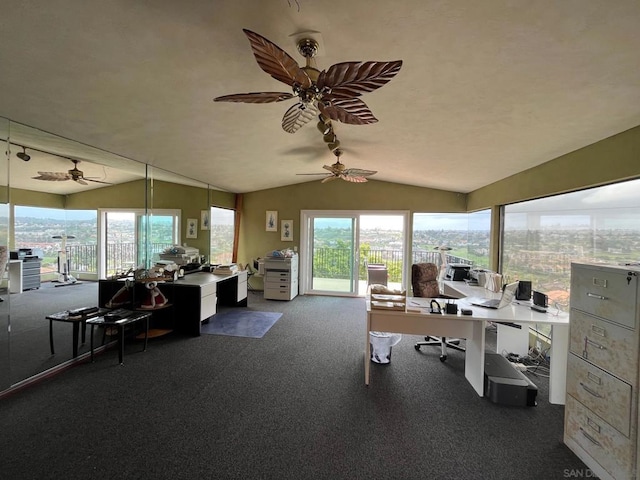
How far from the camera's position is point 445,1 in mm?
1301

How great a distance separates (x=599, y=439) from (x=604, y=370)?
0.42m

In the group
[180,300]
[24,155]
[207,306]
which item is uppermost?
[24,155]

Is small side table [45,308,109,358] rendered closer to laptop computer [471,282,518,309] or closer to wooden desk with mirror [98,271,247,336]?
wooden desk with mirror [98,271,247,336]

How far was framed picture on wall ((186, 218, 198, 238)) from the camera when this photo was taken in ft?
15.6

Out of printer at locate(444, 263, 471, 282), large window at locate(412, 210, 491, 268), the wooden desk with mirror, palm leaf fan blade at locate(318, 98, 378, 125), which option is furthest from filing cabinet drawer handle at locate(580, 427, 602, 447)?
the wooden desk with mirror

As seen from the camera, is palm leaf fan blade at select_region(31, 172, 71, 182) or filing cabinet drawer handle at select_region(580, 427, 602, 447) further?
palm leaf fan blade at select_region(31, 172, 71, 182)

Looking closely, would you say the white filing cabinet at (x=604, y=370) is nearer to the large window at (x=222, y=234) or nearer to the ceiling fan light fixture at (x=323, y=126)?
the ceiling fan light fixture at (x=323, y=126)

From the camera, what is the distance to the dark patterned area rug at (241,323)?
12.8 feet

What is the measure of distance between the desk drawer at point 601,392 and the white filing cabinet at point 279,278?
450cm

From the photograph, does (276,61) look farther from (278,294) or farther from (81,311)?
(278,294)

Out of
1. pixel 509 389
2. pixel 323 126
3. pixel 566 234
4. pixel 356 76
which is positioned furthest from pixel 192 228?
pixel 566 234

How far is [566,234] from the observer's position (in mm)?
3039

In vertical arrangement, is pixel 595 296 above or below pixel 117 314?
above

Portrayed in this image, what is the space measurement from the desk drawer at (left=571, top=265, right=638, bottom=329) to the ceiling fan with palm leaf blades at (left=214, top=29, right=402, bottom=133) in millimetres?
1799
